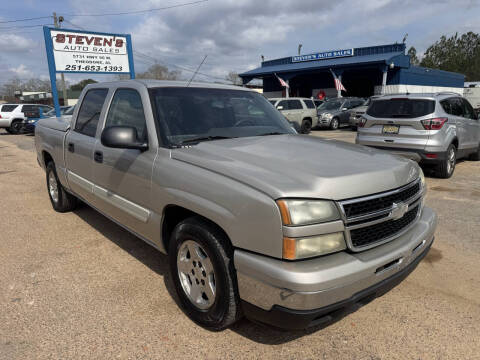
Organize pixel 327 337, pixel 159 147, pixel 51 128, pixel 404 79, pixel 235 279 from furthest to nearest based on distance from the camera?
pixel 404 79 → pixel 51 128 → pixel 159 147 → pixel 327 337 → pixel 235 279

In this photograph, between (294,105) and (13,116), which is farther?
(13,116)

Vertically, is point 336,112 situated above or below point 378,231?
above

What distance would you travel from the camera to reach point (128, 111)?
332cm

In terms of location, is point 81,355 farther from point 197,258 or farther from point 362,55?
point 362,55

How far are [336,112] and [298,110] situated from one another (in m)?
2.80

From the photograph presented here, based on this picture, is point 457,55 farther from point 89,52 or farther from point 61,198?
point 61,198

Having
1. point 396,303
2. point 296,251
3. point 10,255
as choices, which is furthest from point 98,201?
point 396,303

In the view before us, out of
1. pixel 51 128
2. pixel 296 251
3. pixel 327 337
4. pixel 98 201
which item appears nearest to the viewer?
pixel 296 251

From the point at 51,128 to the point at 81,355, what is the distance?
3630 millimetres

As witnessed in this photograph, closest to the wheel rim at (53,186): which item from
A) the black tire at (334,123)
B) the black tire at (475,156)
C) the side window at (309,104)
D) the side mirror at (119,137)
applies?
the side mirror at (119,137)

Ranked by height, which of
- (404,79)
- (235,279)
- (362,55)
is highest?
(362,55)

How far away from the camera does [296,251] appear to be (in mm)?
1939

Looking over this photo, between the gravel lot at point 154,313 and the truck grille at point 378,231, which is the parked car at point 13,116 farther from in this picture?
the truck grille at point 378,231

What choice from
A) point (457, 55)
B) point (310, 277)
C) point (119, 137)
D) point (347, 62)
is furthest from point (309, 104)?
point (457, 55)
